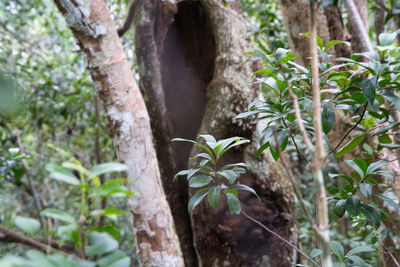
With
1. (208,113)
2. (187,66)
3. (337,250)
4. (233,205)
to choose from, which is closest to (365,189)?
(337,250)

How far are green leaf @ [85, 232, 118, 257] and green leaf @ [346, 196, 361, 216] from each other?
56 centimetres

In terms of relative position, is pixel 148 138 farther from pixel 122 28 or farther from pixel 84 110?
pixel 84 110

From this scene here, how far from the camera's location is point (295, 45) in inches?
51.4

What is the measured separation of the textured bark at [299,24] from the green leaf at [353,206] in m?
0.68

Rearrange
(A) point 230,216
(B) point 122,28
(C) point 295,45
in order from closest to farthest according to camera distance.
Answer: (C) point 295,45 < (A) point 230,216 < (B) point 122,28

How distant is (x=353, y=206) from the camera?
73 cm

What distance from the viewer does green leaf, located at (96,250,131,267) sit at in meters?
0.38

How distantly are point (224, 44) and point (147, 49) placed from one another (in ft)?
1.43

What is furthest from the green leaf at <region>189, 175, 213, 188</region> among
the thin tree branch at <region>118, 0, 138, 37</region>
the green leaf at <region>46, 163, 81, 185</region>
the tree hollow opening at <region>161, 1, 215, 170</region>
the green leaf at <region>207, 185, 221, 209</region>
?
the thin tree branch at <region>118, 0, 138, 37</region>

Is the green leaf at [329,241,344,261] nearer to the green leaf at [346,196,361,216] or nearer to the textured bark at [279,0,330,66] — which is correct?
the green leaf at [346,196,361,216]

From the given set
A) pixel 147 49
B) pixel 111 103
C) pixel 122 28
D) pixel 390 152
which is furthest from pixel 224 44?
pixel 390 152

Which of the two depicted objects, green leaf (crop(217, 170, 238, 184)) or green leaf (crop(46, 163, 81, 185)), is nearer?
green leaf (crop(46, 163, 81, 185))

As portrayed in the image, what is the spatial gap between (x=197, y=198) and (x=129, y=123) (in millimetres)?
490

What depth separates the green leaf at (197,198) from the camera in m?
0.75
